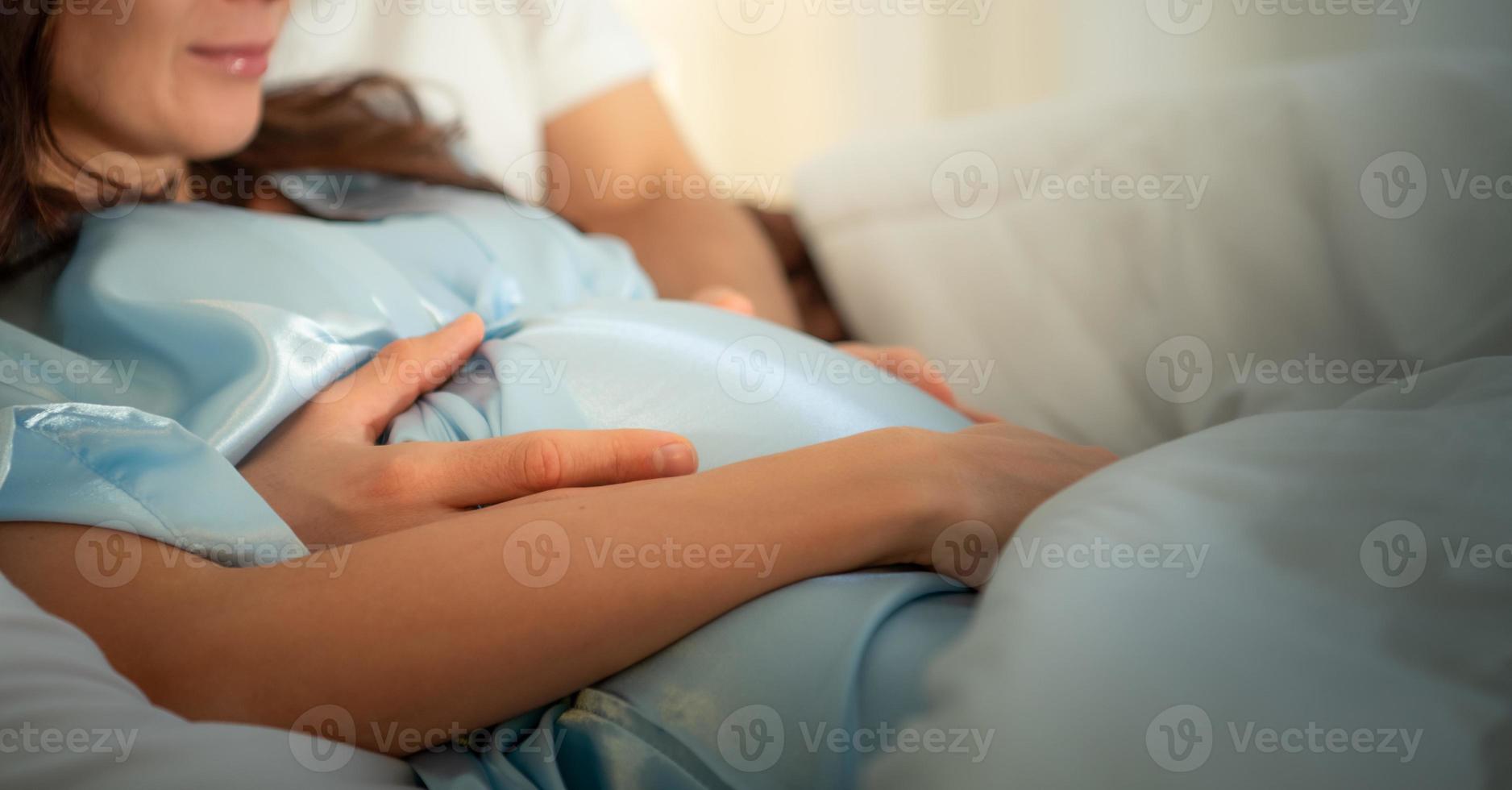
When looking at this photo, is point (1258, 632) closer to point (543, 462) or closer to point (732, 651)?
point (732, 651)

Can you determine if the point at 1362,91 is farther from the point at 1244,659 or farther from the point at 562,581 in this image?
the point at 562,581

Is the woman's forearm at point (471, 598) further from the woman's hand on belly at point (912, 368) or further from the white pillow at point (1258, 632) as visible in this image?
the woman's hand on belly at point (912, 368)

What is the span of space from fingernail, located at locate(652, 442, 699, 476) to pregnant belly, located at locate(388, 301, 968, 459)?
0.03m

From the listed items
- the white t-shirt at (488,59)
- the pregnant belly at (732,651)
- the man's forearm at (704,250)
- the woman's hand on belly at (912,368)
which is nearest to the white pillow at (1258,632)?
the pregnant belly at (732,651)

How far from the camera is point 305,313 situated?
64 cm

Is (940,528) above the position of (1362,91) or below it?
below

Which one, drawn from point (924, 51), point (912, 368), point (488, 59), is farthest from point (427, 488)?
point (924, 51)

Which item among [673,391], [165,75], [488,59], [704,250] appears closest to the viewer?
[673,391]

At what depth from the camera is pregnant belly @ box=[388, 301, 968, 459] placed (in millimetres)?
580

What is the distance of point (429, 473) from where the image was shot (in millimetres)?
529

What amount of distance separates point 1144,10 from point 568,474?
148 cm

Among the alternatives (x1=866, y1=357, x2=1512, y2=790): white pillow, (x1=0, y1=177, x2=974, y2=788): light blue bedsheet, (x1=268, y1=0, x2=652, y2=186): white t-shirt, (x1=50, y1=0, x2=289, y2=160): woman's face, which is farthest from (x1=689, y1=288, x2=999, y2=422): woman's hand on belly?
(x1=268, y1=0, x2=652, y2=186): white t-shirt

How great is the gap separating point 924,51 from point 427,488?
1.67 m

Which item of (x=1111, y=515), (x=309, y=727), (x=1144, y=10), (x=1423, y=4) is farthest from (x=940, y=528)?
(x=1144, y=10)
